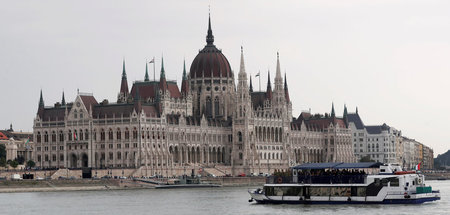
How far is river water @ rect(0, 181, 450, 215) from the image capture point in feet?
373

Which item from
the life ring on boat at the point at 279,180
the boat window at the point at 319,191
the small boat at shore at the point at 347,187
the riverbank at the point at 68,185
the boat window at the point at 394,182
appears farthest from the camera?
the riverbank at the point at 68,185

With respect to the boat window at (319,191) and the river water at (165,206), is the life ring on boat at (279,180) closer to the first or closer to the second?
the river water at (165,206)

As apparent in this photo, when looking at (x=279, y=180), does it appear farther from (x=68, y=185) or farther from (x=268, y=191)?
(x=68, y=185)

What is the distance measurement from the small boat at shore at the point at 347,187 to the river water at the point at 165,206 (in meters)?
1.30

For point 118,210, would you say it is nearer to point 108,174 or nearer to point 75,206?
point 75,206

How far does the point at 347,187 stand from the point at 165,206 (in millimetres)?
22424

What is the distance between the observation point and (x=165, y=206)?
421 feet

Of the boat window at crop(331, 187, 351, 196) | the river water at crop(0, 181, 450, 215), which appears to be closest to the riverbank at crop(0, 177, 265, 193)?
the river water at crop(0, 181, 450, 215)

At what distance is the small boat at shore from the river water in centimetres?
130

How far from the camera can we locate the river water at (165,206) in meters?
114

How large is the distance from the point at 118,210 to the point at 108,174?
78.0 m

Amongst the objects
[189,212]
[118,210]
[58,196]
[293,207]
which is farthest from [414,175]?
[58,196]

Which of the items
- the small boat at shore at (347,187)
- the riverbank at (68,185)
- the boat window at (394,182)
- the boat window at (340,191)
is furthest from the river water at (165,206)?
the riverbank at (68,185)

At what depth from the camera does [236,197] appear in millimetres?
147250
